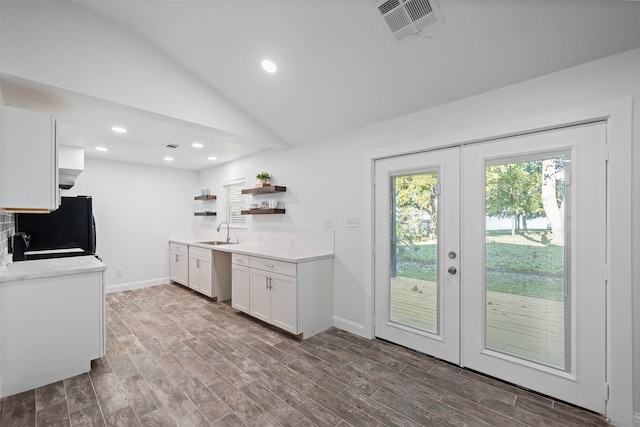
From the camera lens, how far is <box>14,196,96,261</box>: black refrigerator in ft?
11.7

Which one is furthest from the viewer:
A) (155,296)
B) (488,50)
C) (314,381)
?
(155,296)

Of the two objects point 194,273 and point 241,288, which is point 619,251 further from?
point 194,273

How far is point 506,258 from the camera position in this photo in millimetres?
2234

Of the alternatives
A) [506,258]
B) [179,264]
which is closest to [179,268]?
[179,264]

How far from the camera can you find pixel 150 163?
211 inches

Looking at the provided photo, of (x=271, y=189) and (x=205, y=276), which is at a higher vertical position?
(x=271, y=189)

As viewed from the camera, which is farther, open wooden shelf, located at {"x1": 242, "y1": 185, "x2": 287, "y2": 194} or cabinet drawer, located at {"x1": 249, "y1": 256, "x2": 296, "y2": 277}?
open wooden shelf, located at {"x1": 242, "y1": 185, "x2": 287, "y2": 194}

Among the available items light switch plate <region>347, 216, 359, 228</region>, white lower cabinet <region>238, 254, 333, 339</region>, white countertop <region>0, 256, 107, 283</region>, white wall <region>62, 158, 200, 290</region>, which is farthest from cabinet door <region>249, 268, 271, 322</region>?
white wall <region>62, 158, 200, 290</region>

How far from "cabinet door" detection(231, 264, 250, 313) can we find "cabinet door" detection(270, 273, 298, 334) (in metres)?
0.55

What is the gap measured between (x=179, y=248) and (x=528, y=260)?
208 inches

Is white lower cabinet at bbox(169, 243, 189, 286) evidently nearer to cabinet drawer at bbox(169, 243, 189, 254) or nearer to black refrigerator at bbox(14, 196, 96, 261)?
cabinet drawer at bbox(169, 243, 189, 254)

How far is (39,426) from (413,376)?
2.60 m

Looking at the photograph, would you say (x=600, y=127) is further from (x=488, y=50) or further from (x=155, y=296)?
(x=155, y=296)

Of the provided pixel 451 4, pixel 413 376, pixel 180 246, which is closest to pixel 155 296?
pixel 180 246
